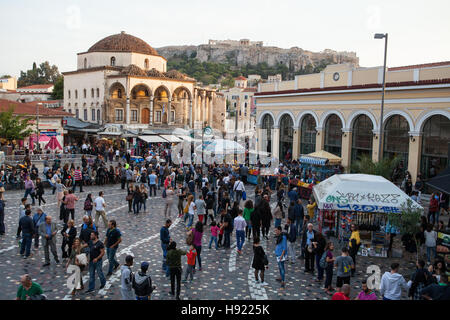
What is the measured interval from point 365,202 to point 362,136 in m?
15.2

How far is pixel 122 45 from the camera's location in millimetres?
52688

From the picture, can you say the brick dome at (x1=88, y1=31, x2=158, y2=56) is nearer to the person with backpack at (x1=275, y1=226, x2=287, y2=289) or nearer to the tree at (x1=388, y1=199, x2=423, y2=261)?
the tree at (x1=388, y1=199, x2=423, y2=261)

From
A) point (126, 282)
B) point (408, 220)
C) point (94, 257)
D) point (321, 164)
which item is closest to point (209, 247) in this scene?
point (94, 257)

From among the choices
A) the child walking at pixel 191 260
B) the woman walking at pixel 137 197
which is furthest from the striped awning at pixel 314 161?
the child walking at pixel 191 260

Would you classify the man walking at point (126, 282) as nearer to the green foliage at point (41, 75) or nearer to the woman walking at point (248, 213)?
the woman walking at point (248, 213)

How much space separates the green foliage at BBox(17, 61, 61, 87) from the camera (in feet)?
360

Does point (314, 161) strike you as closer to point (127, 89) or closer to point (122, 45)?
point (127, 89)

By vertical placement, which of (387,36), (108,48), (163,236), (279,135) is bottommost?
(163,236)

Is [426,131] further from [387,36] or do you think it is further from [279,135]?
[279,135]

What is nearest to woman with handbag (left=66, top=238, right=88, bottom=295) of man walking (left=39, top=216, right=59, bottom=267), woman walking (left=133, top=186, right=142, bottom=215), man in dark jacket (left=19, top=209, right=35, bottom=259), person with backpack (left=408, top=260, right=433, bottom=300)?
man walking (left=39, top=216, right=59, bottom=267)

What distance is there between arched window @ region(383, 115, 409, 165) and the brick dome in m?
36.9

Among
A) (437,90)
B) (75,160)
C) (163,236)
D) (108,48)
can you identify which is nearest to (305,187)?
(437,90)
